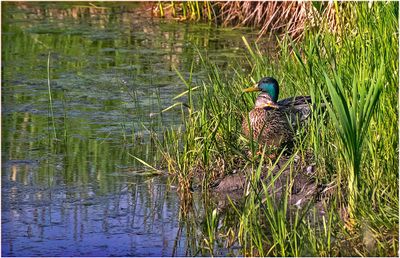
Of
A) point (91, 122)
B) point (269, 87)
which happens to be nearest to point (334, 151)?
point (269, 87)

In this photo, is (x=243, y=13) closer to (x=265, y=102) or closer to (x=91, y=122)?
(x=91, y=122)

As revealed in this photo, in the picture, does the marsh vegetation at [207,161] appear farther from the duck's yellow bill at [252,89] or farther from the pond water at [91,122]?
the duck's yellow bill at [252,89]

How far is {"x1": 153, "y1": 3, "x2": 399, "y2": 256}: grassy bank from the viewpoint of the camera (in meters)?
4.43

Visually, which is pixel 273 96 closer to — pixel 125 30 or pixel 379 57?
pixel 379 57

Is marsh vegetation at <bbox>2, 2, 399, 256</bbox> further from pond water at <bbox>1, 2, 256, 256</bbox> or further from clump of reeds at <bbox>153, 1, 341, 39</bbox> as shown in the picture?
clump of reeds at <bbox>153, 1, 341, 39</bbox>

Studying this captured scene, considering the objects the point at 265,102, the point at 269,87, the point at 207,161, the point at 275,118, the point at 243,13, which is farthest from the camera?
the point at 243,13

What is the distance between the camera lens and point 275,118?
584cm

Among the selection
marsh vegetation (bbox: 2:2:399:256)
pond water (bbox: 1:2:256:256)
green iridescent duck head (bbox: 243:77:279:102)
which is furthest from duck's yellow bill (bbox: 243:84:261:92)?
pond water (bbox: 1:2:256:256)

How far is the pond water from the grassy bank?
331 millimetres

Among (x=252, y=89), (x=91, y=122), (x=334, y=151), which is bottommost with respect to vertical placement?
(x=91, y=122)

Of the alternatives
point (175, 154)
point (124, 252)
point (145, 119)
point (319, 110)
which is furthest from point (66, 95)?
point (124, 252)

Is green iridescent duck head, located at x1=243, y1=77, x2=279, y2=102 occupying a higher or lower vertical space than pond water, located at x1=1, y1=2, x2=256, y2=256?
higher

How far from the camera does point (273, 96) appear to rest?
6.13 metres

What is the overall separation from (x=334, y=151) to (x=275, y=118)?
1.89ft
